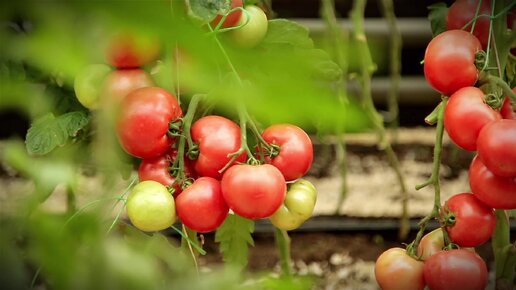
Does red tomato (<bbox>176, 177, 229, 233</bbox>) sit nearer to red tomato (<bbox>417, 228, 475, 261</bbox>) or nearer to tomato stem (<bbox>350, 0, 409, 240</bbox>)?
red tomato (<bbox>417, 228, 475, 261</bbox>)

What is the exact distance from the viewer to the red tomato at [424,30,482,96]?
896 mm

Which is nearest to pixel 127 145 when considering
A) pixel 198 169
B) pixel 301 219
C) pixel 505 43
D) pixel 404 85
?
pixel 198 169

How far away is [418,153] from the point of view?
116 inches

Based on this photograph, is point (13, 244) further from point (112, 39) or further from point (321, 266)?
point (321, 266)

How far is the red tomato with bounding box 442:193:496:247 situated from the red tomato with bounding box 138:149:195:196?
0.34 metres

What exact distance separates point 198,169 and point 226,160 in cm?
5

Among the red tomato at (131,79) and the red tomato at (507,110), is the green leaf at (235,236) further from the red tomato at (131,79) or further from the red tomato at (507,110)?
the red tomato at (507,110)

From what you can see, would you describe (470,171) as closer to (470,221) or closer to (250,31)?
(470,221)

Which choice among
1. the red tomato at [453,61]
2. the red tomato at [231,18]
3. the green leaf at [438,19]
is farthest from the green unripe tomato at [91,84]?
the green leaf at [438,19]

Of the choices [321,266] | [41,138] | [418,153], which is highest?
[41,138]

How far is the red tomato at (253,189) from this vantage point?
82 cm

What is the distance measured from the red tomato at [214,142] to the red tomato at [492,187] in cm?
28

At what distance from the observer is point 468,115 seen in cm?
87

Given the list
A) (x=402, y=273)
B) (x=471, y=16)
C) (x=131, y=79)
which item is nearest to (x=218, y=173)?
(x=131, y=79)
